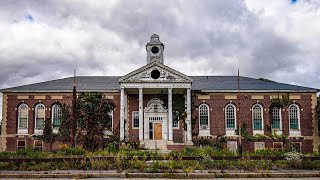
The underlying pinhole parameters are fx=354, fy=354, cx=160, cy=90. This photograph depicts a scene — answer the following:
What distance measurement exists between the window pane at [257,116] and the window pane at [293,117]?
3350 millimetres

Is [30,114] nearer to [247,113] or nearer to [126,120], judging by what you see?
[126,120]

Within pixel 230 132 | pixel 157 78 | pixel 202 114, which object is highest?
pixel 157 78

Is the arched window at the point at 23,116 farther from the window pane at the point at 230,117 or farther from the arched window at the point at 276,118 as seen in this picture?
the arched window at the point at 276,118

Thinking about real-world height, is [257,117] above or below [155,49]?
below

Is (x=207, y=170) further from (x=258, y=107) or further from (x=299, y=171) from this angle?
(x=258, y=107)

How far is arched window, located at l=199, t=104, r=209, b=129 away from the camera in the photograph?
38625 mm

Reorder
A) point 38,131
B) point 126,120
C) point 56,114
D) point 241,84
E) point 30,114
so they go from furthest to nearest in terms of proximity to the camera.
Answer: point 241,84 → point 56,114 → point 30,114 → point 38,131 → point 126,120

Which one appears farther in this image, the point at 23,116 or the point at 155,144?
the point at 23,116

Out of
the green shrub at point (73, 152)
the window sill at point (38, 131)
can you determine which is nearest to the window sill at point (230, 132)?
the window sill at point (38, 131)

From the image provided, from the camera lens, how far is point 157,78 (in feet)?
118

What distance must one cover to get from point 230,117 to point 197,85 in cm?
523

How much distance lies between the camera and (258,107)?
3906 cm

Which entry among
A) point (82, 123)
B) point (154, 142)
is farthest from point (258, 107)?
point (82, 123)

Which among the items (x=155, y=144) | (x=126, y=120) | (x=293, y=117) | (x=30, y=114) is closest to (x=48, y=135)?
(x=30, y=114)
